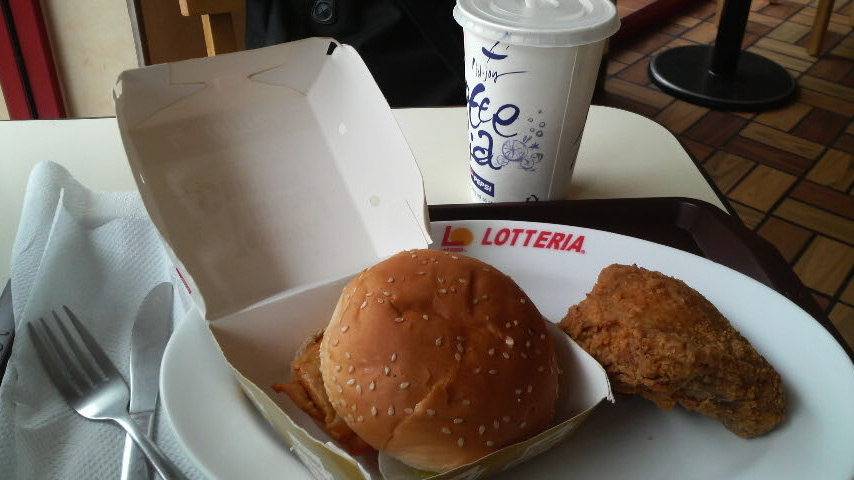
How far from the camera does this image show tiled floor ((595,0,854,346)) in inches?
75.5

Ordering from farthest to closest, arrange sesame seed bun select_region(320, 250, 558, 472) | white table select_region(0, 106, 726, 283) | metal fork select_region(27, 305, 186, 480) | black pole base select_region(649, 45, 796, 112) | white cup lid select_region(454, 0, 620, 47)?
black pole base select_region(649, 45, 796, 112), white table select_region(0, 106, 726, 283), white cup lid select_region(454, 0, 620, 47), metal fork select_region(27, 305, 186, 480), sesame seed bun select_region(320, 250, 558, 472)

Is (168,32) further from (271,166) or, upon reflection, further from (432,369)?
(432,369)

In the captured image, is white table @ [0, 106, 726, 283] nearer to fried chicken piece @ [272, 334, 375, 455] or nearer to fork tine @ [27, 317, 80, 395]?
fork tine @ [27, 317, 80, 395]

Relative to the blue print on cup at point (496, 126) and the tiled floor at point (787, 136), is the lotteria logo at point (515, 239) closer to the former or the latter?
the blue print on cup at point (496, 126)

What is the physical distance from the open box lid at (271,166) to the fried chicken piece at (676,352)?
0.21 metres

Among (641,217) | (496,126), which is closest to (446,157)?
(496,126)

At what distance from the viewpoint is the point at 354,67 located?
82 centimetres

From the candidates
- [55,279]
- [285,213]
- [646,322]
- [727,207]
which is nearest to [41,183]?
[55,279]

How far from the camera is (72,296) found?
2.70 ft

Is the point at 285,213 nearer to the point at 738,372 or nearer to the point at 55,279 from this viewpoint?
the point at 55,279

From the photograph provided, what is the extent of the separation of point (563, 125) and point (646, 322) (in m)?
0.32

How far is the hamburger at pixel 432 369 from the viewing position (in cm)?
59

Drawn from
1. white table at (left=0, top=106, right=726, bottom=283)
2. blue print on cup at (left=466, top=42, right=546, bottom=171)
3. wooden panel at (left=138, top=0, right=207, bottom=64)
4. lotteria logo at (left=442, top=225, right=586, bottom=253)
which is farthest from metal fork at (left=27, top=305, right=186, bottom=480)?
wooden panel at (left=138, top=0, right=207, bottom=64)

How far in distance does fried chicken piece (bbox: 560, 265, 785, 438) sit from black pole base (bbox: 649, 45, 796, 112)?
2.09 m
